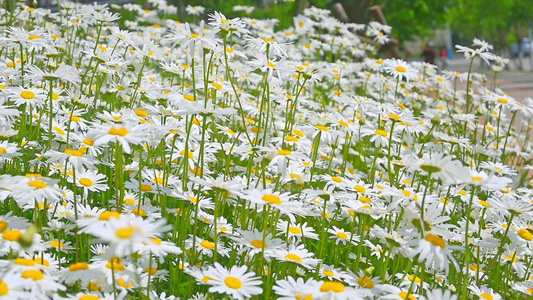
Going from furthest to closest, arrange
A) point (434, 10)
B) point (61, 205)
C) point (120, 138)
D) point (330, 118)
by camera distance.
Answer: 1. point (434, 10)
2. point (330, 118)
3. point (61, 205)
4. point (120, 138)

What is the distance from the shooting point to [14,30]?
348 cm

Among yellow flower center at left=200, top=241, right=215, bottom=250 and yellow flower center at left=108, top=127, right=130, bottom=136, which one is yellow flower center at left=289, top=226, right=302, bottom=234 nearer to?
yellow flower center at left=200, top=241, right=215, bottom=250

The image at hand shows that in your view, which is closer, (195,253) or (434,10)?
(195,253)

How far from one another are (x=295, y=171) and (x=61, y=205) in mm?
1101

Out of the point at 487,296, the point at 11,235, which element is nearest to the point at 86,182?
the point at 11,235

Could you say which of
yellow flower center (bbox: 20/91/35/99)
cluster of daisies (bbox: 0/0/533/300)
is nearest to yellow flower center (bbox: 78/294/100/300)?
cluster of daisies (bbox: 0/0/533/300)

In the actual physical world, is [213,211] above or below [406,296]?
below

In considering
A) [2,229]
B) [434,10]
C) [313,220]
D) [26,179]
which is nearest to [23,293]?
[2,229]

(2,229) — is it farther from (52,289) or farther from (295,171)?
(295,171)

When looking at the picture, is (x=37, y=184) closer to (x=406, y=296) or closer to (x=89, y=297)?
(x=89, y=297)

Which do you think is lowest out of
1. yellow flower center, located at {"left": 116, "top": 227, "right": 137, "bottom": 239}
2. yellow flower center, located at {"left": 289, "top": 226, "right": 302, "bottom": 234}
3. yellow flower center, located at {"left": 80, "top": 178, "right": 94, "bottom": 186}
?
yellow flower center, located at {"left": 289, "top": 226, "right": 302, "bottom": 234}

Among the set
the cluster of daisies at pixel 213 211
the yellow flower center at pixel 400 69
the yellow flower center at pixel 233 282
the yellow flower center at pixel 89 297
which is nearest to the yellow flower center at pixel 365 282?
the cluster of daisies at pixel 213 211

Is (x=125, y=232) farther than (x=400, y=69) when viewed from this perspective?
No

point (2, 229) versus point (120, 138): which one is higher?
point (120, 138)
